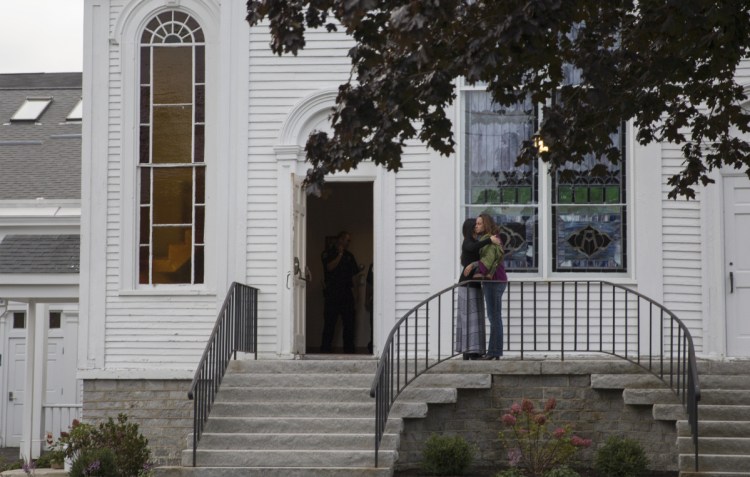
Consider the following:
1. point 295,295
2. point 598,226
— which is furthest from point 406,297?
point 598,226

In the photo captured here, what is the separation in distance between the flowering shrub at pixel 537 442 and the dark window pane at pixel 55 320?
46.8 ft

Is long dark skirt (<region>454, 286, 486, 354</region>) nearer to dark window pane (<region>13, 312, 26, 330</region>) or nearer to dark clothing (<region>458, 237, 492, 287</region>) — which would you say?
dark clothing (<region>458, 237, 492, 287</region>)

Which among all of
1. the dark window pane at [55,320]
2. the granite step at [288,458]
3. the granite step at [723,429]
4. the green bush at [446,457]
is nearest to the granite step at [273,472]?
the granite step at [288,458]

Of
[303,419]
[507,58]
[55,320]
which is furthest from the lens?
[55,320]

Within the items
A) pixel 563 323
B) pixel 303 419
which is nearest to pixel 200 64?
pixel 303 419

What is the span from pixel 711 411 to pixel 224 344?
202 inches

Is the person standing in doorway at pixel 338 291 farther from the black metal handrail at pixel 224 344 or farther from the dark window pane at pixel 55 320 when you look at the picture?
the dark window pane at pixel 55 320

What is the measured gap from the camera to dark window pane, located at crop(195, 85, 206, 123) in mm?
15953

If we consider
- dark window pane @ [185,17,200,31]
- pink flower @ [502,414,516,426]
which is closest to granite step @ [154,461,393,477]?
pink flower @ [502,414,516,426]

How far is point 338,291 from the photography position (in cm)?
1795

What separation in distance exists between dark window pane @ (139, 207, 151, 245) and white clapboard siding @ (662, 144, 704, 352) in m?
6.01

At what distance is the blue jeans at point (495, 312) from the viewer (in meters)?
14.1

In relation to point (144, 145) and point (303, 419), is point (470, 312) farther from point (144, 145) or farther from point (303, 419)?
point (144, 145)

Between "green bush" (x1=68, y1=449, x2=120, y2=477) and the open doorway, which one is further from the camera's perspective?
the open doorway
